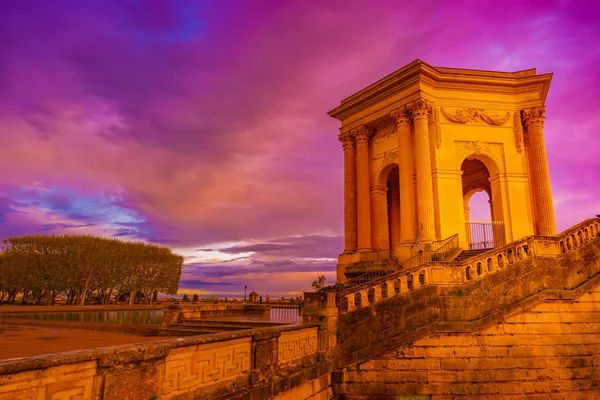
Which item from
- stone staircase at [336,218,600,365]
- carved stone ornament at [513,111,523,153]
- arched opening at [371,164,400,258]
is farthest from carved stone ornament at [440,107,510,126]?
stone staircase at [336,218,600,365]

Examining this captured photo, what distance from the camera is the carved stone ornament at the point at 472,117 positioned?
73.3 feet

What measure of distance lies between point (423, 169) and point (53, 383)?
19.5 metres

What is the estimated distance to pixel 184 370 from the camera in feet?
19.4

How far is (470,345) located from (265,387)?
20.2 ft

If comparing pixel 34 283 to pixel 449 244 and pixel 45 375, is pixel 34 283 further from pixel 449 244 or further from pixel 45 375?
pixel 45 375

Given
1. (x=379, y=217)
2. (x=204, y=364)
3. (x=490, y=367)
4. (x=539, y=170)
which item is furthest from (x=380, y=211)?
(x=204, y=364)

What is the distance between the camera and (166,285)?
185 feet

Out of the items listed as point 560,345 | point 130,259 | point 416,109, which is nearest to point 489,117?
point 416,109

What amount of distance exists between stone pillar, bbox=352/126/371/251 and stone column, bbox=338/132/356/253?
640mm

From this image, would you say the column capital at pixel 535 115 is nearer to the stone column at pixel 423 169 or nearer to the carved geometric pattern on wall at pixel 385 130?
the stone column at pixel 423 169

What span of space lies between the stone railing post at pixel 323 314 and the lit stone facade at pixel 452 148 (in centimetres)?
1064

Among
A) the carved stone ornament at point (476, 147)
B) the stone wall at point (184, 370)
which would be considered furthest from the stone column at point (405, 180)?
the stone wall at point (184, 370)

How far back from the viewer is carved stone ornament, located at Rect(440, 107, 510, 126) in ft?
73.3

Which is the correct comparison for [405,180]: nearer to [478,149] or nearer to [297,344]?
[478,149]
